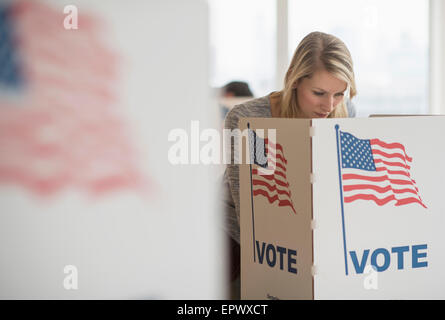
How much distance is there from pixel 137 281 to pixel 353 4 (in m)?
4.06

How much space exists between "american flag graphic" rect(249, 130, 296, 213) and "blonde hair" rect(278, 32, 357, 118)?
1.51 ft

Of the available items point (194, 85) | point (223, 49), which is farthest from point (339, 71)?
point (223, 49)

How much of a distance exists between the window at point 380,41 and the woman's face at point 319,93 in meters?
2.85

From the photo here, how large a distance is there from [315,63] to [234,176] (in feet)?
1.38

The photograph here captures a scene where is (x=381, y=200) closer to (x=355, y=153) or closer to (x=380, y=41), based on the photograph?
(x=355, y=153)

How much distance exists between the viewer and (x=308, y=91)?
1.66 meters

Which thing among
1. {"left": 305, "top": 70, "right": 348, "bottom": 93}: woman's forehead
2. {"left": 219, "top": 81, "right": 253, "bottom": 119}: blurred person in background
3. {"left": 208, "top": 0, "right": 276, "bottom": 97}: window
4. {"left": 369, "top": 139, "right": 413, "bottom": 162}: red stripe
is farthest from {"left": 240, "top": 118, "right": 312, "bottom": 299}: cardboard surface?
{"left": 208, "top": 0, "right": 276, "bottom": 97}: window

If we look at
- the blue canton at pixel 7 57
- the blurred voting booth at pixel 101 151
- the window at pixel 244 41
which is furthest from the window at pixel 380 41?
the blue canton at pixel 7 57

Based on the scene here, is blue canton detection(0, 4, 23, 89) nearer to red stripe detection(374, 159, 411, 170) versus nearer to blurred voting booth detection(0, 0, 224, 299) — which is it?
blurred voting booth detection(0, 0, 224, 299)

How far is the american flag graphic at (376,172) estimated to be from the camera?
41.9 inches

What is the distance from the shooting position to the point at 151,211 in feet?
3.21

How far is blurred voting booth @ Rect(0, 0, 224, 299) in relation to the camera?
34.2 inches

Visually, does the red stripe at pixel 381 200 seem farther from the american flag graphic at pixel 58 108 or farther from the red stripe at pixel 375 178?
the american flag graphic at pixel 58 108

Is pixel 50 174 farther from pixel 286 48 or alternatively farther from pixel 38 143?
pixel 286 48
